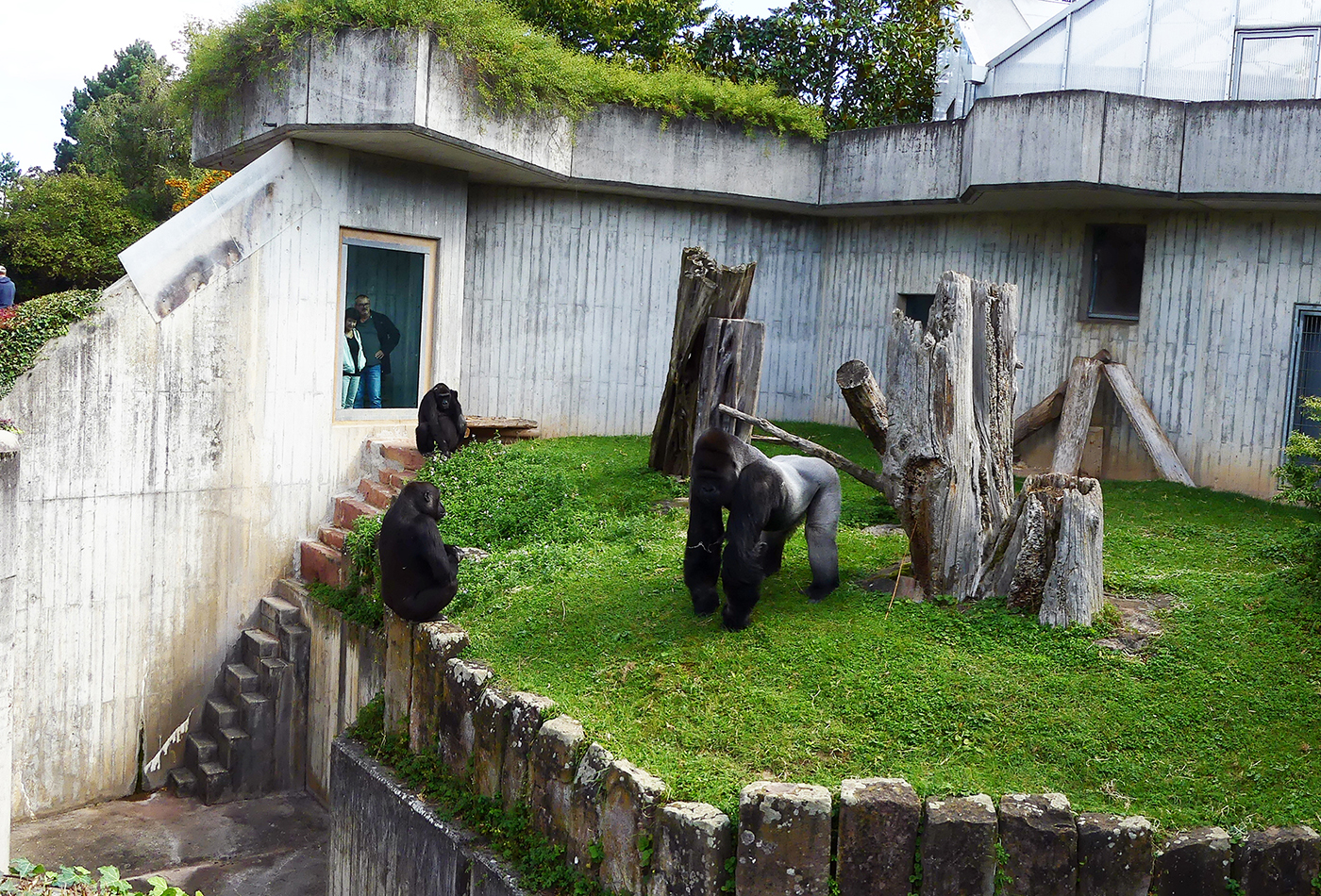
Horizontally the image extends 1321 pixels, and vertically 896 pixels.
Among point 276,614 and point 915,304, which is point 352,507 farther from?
point 915,304

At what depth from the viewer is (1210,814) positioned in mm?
4820

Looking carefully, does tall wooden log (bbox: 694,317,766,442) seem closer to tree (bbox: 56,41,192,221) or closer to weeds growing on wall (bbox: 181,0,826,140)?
weeds growing on wall (bbox: 181,0,826,140)

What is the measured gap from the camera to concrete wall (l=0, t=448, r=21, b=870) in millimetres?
6992

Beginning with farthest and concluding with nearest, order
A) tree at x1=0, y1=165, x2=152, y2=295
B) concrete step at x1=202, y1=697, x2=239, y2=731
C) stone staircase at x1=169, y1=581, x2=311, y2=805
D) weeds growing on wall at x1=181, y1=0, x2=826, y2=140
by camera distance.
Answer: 1. tree at x1=0, y1=165, x2=152, y2=295
2. weeds growing on wall at x1=181, y1=0, x2=826, y2=140
3. concrete step at x1=202, y1=697, x2=239, y2=731
4. stone staircase at x1=169, y1=581, x2=311, y2=805

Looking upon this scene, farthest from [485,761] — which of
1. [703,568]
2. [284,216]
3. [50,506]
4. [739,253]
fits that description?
[739,253]

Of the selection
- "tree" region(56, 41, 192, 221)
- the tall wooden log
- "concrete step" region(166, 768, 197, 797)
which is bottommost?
"concrete step" region(166, 768, 197, 797)

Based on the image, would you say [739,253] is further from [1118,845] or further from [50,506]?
[1118,845]

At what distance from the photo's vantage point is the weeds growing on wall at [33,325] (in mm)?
9062

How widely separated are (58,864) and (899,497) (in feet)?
24.0

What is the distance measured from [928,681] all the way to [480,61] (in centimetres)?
839

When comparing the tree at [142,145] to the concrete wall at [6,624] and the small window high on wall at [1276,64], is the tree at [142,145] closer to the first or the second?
the concrete wall at [6,624]

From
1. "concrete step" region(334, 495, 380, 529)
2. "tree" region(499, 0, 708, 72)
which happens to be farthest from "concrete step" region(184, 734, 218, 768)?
"tree" region(499, 0, 708, 72)

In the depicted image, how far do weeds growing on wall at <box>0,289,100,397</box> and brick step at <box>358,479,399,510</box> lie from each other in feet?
10.8

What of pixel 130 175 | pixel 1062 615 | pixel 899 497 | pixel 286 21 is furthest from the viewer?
pixel 130 175
